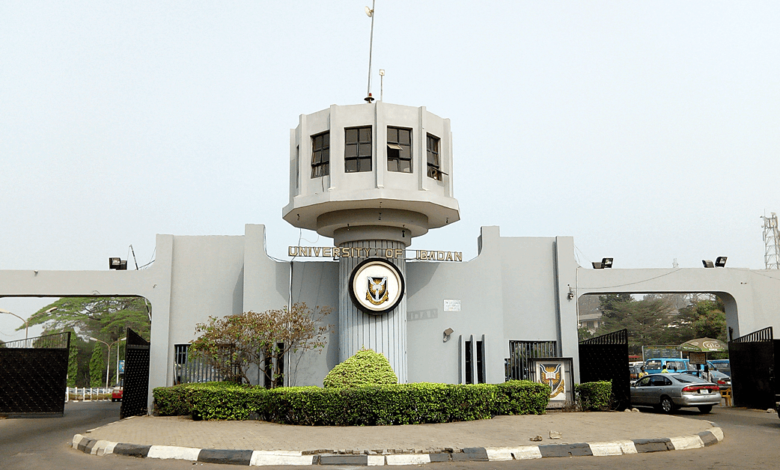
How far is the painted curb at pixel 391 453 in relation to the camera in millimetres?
10664

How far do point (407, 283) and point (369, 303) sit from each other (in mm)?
2351

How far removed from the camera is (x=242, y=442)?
11984 millimetres

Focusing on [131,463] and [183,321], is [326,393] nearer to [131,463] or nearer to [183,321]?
[131,463]

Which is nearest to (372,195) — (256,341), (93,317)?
(256,341)

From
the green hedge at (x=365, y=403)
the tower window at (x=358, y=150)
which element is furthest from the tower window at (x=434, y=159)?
the green hedge at (x=365, y=403)

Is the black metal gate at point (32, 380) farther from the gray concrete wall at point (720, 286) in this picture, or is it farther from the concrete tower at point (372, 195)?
the gray concrete wall at point (720, 286)

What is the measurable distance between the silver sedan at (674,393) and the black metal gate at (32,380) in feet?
61.6

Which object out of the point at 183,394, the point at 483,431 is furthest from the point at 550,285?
the point at 183,394

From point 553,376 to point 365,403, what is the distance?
23.2 feet

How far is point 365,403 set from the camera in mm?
14695

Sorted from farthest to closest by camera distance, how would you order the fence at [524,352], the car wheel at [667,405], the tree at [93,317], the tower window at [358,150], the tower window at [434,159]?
1. the tree at [93,317]
2. the fence at [524,352]
3. the car wheel at [667,405]
4. the tower window at [434,159]
5. the tower window at [358,150]

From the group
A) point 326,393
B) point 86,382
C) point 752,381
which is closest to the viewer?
point 326,393

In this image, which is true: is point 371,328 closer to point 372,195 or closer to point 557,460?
point 372,195

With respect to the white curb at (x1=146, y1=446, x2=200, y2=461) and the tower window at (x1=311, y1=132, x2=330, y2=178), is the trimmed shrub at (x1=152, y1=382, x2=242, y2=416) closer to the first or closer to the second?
the white curb at (x1=146, y1=446, x2=200, y2=461)
